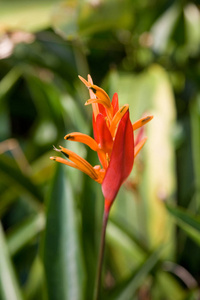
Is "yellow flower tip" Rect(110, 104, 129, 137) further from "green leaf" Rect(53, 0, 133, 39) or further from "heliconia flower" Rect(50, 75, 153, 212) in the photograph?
"green leaf" Rect(53, 0, 133, 39)

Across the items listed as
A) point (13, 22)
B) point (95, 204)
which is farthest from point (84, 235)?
point (13, 22)

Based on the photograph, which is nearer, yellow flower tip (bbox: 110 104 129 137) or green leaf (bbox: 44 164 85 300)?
yellow flower tip (bbox: 110 104 129 137)

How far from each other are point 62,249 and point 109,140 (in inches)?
9.6

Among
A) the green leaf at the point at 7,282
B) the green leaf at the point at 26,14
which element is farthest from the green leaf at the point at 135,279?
the green leaf at the point at 26,14

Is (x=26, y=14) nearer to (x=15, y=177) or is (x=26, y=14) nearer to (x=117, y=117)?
(x=15, y=177)

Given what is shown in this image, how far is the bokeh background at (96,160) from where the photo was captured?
0.51 m

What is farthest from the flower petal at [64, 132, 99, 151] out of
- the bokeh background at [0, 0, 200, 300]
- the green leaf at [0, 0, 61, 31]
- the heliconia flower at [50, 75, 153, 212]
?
the green leaf at [0, 0, 61, 31]

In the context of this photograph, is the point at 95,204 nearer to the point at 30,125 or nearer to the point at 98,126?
the point at 98,126

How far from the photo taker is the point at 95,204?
564 millimetres

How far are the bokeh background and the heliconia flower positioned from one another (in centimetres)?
18

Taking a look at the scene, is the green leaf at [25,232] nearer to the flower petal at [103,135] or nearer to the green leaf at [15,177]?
the green leaf at [15,177]

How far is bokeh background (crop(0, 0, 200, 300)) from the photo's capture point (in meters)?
0.51

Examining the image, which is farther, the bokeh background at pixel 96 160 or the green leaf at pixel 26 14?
the green leaf at pixel 26 14

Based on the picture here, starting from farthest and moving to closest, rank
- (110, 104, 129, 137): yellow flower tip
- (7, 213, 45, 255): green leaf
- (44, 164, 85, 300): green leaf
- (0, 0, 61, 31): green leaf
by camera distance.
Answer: (0, 0, 61, 31): green leaf, (7, 213, 45, 255): green leaf, (44, 164, 85, 300): green leaf, (110, 104, 129, 137): yellow flower tip
